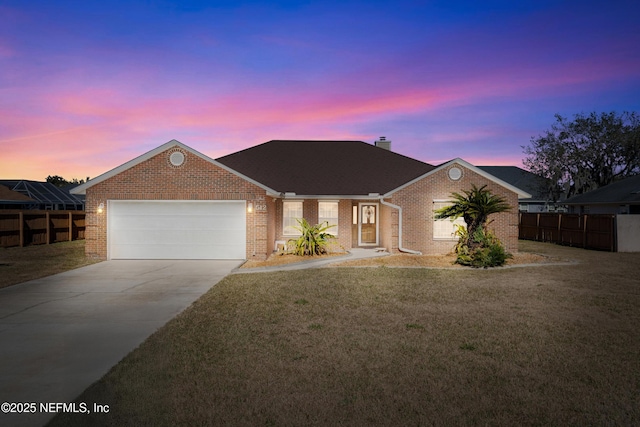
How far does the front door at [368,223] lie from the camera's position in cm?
2130

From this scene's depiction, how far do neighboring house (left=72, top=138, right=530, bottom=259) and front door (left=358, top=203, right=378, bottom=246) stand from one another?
0.05m

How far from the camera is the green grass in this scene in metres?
13.3

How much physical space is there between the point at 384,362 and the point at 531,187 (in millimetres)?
43278

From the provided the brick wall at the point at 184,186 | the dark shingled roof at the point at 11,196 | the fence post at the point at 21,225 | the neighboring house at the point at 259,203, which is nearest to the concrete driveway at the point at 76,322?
the neighboring house at the point at 259,203

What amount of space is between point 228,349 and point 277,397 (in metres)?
1.79

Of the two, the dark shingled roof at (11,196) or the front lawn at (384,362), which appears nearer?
the front lawn at (384,362)

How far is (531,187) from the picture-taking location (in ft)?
143

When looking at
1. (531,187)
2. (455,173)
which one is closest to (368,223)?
(455,173)

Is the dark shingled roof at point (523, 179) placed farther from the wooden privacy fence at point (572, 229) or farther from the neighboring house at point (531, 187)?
the wooden privacy fence at point (572, 229)

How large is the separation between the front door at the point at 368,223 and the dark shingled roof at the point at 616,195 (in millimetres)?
14853

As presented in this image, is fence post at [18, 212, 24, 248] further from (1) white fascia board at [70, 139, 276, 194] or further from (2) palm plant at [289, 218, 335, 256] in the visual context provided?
(2) palm plant at [289, 218, 335, 256]

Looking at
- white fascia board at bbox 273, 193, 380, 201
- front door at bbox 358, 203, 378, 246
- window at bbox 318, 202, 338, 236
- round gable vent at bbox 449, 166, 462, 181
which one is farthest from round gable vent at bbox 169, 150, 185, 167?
round gable vent at bbox 449, 166, 462, 181

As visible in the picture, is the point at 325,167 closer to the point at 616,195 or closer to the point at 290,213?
the point at 290,213

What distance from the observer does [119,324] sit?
7.70m
